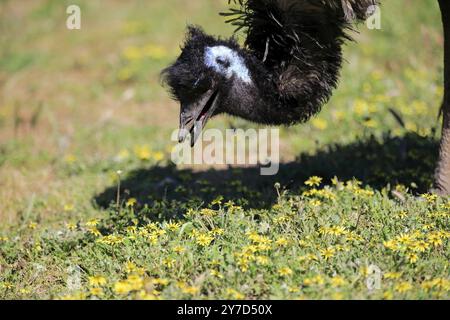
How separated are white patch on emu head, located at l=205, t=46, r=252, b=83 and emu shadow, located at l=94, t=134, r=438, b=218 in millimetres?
1260

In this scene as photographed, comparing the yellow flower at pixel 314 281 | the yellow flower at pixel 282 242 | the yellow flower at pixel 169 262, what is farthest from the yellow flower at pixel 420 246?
the yellow flower at pixel 169 262

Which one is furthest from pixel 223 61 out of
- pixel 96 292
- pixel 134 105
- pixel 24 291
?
pixel 134 105

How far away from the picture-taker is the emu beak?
14.3 feet

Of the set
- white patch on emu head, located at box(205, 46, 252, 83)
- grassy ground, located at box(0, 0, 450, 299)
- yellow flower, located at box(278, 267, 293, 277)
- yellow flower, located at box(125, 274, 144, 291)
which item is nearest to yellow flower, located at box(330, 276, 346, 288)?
grassy ground, located at box(0, 0, 450, 299)

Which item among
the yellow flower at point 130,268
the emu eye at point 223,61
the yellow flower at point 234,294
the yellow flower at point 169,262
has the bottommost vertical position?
the yellow flower at point 234,294

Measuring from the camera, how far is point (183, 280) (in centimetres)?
398

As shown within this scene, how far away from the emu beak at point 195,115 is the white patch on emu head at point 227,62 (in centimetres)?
15

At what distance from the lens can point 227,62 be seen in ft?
14.4

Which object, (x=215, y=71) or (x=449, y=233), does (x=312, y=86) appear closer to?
(x=215, y=71)

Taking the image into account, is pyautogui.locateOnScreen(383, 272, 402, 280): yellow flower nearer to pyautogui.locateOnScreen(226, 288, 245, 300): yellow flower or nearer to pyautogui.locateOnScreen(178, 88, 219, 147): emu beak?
pyautogui.locateOnScreen(226, 288, 245, 300): yellow flower

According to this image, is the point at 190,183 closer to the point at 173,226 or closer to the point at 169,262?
the point at 173,226

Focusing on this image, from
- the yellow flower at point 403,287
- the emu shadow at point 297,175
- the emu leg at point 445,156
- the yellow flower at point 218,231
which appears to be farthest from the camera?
the emu shadow at point 297,175

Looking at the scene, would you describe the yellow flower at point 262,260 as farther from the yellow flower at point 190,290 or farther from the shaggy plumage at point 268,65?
the shaggy plumage at point 268,65

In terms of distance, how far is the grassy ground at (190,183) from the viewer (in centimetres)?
399
